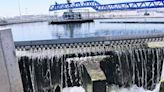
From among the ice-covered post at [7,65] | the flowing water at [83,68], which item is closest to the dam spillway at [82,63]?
the flowing water at [83,68]

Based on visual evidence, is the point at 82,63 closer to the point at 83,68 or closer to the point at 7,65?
the point at 83,68

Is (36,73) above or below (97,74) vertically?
below

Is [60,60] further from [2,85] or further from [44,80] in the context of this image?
[2,85]

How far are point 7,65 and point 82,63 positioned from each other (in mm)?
3397

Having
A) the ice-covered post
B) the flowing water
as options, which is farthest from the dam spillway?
the ice-covered post

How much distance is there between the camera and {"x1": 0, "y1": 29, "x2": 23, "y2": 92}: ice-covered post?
1.90m

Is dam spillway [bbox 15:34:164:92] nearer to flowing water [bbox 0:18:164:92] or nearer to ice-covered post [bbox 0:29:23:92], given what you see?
flowing water [bbox 0:18:164:92]

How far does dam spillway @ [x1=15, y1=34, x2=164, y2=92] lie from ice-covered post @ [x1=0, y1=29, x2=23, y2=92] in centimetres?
295

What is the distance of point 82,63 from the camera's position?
5.25 meters

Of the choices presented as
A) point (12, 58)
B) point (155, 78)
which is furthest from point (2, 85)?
point (155, 78)

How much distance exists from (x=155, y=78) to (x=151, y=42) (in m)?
1.21

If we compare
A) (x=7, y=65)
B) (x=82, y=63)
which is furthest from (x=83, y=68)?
(x=7, y=65)

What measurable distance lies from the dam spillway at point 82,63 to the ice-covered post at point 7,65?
2.95 m

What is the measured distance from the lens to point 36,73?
17.4ft
